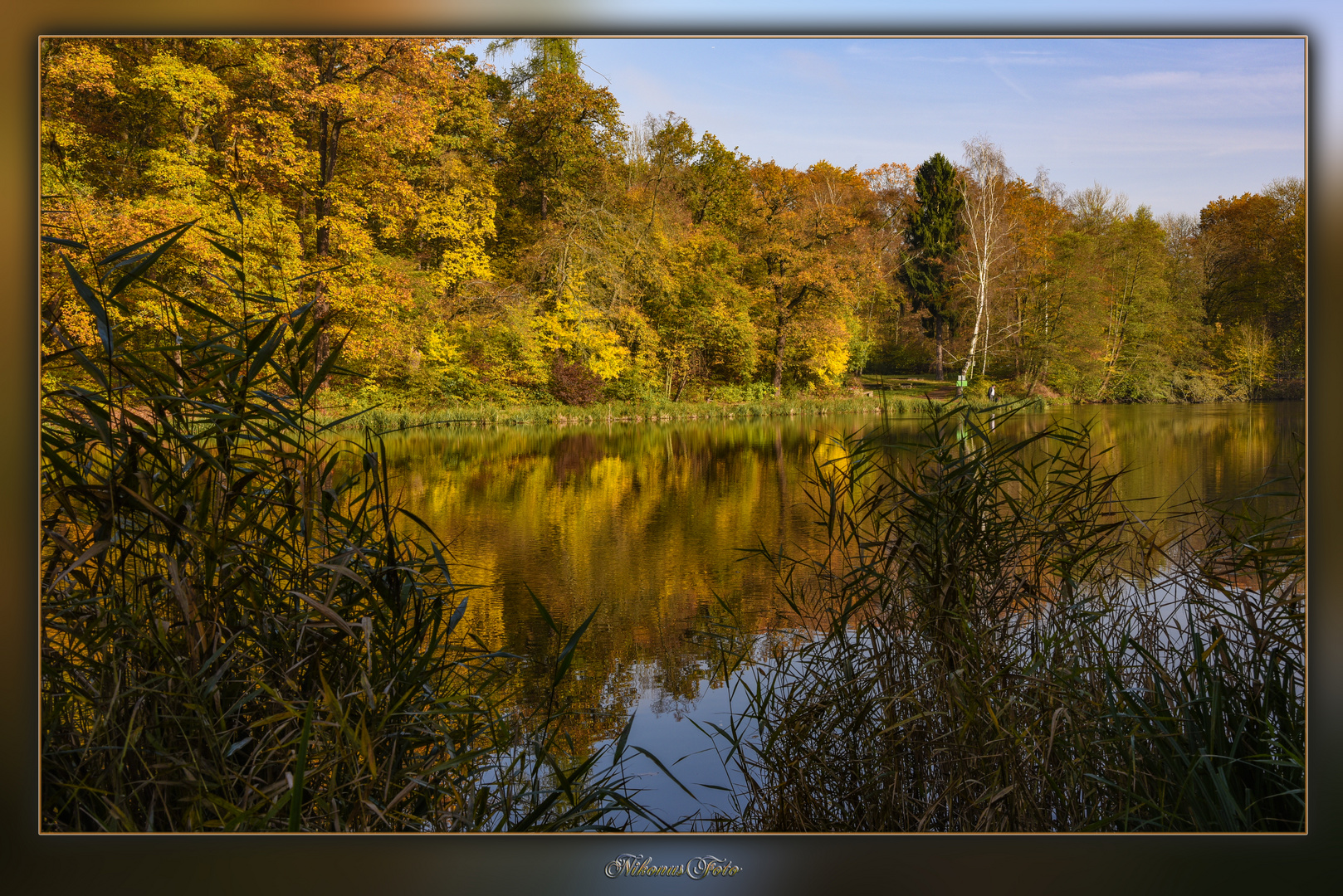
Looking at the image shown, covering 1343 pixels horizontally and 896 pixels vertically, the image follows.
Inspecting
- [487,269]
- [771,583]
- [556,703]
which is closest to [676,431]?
[771,583]

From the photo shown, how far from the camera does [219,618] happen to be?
5.49ft

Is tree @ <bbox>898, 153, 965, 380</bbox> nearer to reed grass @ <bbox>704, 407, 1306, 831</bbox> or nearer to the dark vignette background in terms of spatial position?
reed grass @ <bbox>704, 407, 1306, 831</bbox>

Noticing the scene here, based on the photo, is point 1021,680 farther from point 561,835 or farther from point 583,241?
point 583,241

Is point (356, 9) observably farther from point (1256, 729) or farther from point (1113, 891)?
point (1256, 729)

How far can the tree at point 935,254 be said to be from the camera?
235 centimetres

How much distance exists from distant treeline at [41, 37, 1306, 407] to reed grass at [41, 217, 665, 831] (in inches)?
6.2

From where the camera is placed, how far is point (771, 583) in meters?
3.30

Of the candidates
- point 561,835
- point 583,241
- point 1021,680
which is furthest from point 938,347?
point 561,835

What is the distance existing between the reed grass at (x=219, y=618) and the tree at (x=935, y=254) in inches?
60.3

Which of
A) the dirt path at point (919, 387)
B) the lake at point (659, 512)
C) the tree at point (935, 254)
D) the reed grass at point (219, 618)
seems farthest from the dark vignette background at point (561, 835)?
the dirt path at point (919, 387)

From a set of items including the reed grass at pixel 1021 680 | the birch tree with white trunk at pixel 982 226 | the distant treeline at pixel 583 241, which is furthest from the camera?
the birch tree with white trunk at pixel 982 226

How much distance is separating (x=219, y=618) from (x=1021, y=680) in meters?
1.86

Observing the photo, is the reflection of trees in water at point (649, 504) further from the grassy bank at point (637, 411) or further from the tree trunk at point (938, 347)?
the tree trunk at point (938, 347)

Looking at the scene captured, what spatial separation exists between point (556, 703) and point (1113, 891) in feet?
4.72
